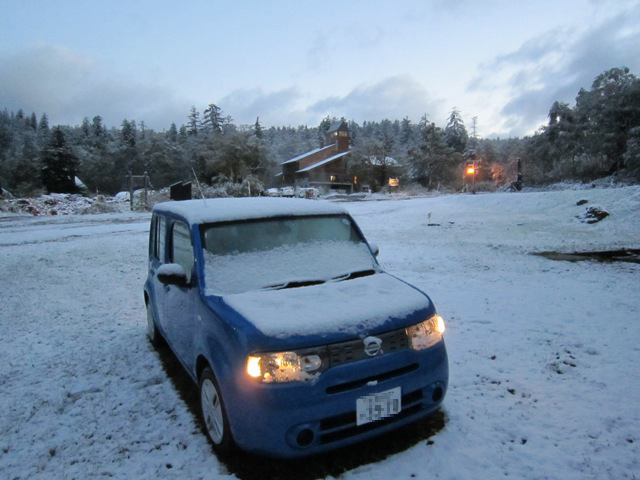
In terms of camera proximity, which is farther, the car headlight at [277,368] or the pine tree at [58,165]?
the pine tree at [58,165]

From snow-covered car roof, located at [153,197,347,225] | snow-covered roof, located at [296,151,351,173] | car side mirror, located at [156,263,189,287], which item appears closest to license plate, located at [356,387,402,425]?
car side mirror, located at [156,263,189,287]

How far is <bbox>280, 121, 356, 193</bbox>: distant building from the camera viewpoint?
2408 inches

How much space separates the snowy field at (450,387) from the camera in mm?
2762

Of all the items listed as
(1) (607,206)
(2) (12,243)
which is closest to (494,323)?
(2) (12,243)

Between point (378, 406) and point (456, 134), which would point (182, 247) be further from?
point (456, 134)

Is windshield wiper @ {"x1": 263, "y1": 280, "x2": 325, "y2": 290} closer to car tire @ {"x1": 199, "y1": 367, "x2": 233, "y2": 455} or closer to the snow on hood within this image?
the snow on hood

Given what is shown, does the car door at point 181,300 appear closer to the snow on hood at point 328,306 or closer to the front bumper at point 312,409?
the snow on hood at point 328,306

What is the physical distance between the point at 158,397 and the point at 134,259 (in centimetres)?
868

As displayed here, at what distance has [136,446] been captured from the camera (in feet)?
10.0

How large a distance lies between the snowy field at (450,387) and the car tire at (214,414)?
149mm

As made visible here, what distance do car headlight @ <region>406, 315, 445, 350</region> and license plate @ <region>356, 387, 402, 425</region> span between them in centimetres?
36

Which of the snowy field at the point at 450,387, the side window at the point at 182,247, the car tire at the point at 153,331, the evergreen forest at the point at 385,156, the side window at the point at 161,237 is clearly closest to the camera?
the snowy field at the point at 450,387

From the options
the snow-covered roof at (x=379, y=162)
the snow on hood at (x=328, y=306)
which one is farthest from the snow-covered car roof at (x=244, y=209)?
the snow-covered roof at (x=379, y=162)

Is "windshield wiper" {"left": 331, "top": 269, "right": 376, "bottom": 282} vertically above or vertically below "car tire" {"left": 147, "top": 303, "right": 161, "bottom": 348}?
above
